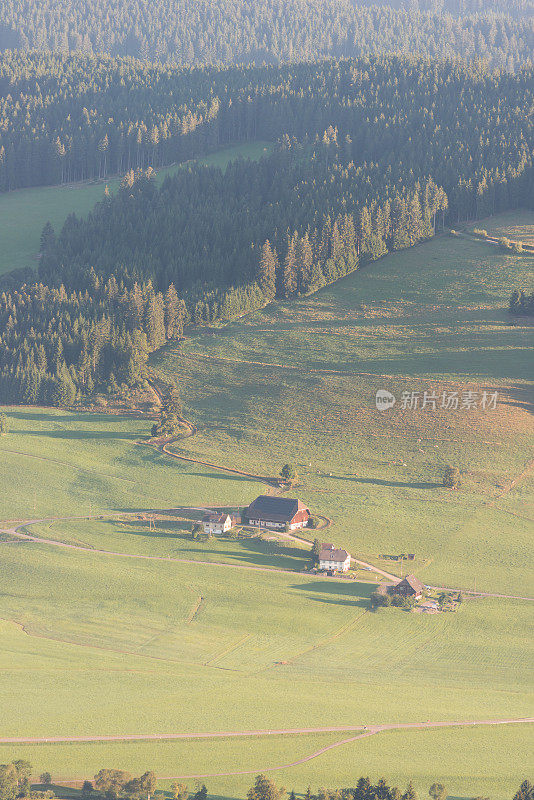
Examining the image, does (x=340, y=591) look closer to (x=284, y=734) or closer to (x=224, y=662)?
(x=224, y=662)

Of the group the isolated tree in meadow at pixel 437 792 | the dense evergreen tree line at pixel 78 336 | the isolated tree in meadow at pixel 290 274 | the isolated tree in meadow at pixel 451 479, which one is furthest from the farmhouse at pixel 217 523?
the isolated tree in meadow at pixel 290 274

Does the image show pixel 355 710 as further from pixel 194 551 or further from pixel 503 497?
pixel 503 497

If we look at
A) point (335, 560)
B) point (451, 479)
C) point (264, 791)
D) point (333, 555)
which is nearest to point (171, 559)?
point (333, 555)

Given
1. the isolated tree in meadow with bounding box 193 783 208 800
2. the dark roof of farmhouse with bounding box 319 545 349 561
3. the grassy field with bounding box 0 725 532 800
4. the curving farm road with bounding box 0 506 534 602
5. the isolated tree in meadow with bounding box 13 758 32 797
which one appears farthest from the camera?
the dark roof of farmhouse with bounding box 319 545 349 561

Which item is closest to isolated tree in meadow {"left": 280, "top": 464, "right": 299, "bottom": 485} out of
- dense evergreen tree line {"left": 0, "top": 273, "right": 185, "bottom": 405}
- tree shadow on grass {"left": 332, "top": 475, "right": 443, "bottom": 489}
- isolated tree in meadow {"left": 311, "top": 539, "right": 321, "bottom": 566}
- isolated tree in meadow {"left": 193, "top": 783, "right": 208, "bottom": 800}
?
tree shadow on grass {"left": 332, "top": 475, "right": 443, "bottom": 489}

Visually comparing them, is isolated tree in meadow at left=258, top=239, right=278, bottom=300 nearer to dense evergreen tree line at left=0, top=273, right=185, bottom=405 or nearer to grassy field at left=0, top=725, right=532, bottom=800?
dense evergreen tree line at left=0, top=273, right=185, bottom=405

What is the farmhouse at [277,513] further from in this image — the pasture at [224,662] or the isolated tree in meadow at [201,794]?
the isolated tree in meadow at [201,794]
